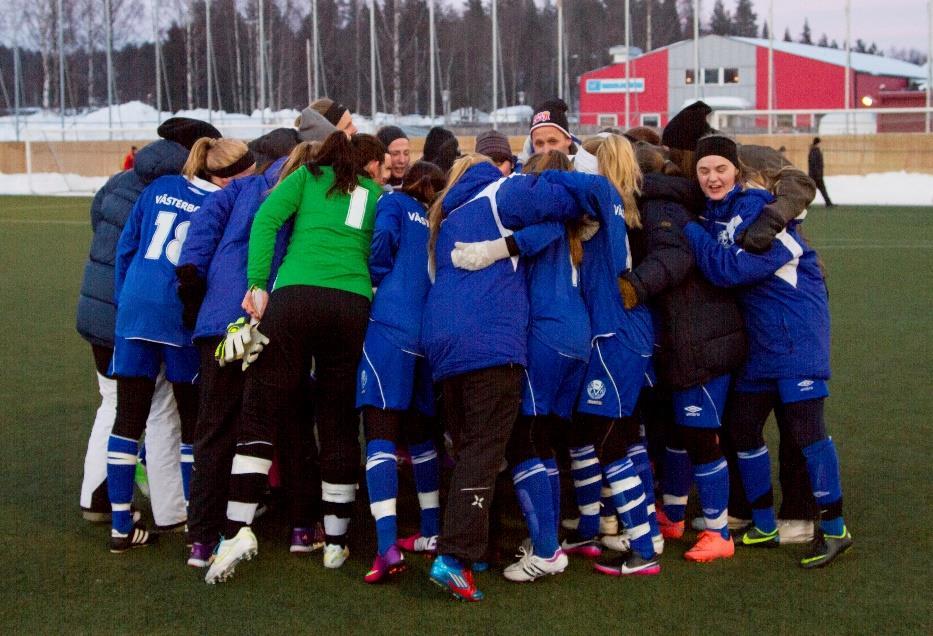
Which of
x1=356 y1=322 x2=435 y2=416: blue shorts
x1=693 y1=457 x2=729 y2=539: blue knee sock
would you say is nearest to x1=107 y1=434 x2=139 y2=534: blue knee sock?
x1=356 y1=322 x2=435 y2=416: blue shorts

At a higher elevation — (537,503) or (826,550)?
(537,503)

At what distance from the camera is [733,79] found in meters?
68.3

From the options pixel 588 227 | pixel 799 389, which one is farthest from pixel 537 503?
pixel 799 389

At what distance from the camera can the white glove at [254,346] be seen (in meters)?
4.99

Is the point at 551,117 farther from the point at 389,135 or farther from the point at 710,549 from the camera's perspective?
the point at 710,549

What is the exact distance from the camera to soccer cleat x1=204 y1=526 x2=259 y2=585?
4.94 m

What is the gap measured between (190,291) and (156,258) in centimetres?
33

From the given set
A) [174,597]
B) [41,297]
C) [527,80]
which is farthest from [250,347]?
[527,80]

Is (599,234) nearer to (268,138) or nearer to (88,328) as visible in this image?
(268,138)

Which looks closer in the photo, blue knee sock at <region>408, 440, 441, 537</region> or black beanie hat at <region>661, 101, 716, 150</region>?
blue knee sock at <region>408, 440, 441, 537</region>

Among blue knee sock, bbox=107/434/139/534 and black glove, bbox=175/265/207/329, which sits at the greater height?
black glove, bbox=175/265/207/329

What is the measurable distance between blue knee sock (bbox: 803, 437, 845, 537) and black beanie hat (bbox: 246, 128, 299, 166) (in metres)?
3.00

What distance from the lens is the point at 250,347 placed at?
499 cm

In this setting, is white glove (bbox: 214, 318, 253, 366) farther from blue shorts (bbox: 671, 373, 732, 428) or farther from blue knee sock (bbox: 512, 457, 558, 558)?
blue shorts (bbox: 671, 373, 732, 428)
